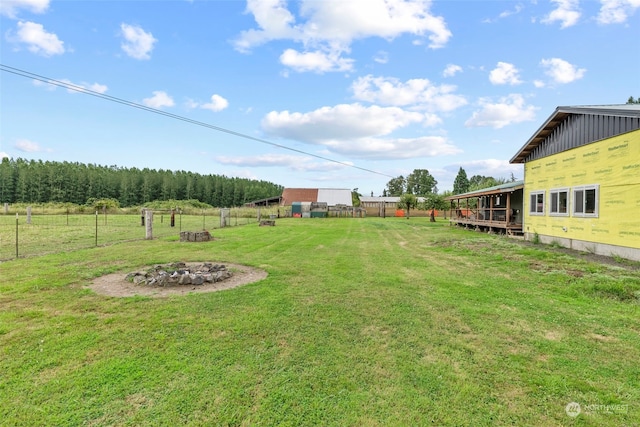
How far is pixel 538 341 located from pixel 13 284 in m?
8.85

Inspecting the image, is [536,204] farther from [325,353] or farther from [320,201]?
[320,201]

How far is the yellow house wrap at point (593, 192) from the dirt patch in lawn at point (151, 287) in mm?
11107

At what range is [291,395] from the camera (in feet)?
8.70

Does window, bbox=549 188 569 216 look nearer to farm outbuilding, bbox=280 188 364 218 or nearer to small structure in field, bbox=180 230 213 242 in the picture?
small structure in field, bbox=180 230 213 242

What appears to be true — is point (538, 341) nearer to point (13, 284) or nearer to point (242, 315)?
point (242, 315)

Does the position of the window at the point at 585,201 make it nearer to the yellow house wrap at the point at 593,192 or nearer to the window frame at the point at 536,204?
the yellow house wrap at the point at 593,192

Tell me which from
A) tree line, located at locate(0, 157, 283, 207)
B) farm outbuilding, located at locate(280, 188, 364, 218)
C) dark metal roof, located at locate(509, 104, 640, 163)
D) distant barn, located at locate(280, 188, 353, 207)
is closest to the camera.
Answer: dark metal roof, located at locate(509, 104, 640, 163)

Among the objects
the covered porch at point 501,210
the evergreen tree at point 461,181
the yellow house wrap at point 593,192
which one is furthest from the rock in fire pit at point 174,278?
the evergreen tree at point 461,181

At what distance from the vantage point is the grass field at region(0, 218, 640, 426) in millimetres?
2471

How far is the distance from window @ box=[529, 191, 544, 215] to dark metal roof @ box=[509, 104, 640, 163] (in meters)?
2.25

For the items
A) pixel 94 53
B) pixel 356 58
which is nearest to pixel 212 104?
pixel 94 53

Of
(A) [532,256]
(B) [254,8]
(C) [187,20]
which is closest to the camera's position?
(A) [532,256]

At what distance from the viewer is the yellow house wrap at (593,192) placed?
931cm

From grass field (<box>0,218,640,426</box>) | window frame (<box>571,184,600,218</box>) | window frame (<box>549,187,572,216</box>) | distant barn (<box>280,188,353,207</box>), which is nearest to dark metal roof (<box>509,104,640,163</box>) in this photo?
window frame (<box>571,184,600,218</box>)
